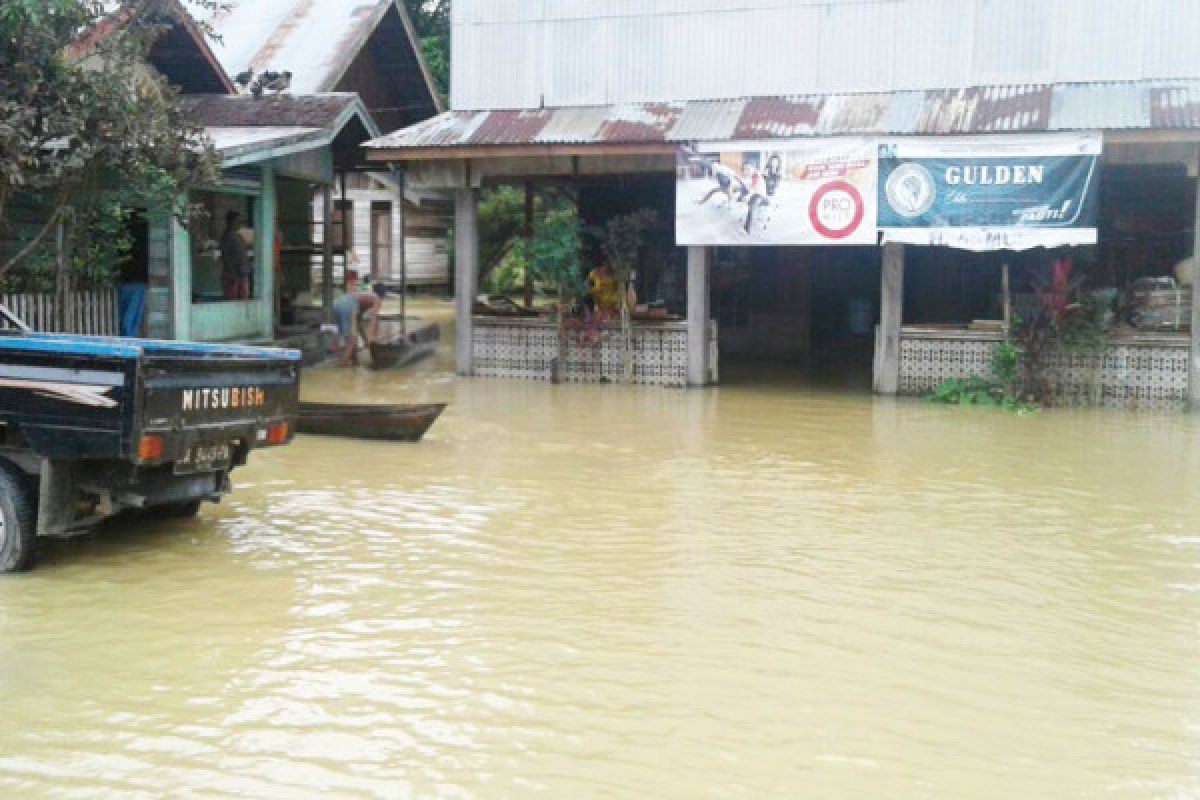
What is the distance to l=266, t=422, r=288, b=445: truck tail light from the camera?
8.71 metres

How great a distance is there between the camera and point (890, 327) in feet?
57.2

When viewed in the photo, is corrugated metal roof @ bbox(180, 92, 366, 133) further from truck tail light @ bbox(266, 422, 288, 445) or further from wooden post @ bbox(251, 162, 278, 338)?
truck tail light @ bbox(266, 422, 288, 445)

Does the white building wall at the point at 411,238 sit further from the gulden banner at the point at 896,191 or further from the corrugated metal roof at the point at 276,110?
the gulden banner at the point at 896,191

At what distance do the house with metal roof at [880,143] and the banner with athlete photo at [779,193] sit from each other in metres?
0.03

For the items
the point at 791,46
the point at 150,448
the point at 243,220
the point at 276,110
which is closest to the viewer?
the point at 150,448

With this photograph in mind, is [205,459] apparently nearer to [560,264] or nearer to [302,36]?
[560,264]

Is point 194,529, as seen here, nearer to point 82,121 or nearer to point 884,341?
point 82,121

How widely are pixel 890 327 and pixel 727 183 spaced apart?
2780 millimetres

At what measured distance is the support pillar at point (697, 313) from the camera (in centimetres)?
1820

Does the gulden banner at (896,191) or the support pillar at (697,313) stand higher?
the gulden banner at (896,191)

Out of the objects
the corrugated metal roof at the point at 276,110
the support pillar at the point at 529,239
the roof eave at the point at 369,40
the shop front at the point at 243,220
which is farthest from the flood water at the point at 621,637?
the roof eave at the point at 369,40

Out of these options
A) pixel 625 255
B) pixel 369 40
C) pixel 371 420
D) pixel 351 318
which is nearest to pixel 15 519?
Result: pixel 371 420

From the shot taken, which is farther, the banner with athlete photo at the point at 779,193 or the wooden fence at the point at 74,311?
the banner with athlete photo at the point at 779,193

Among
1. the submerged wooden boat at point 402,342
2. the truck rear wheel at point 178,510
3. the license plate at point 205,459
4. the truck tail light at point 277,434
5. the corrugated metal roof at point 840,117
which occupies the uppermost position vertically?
the corrugated metal roof at point 840,117
